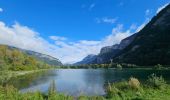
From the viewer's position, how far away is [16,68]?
646 ft

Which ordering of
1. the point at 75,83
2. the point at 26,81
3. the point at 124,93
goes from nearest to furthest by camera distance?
the point at 124,93, the point at 75,83, the point at 26,81

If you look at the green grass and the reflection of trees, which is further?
the reflection of trees

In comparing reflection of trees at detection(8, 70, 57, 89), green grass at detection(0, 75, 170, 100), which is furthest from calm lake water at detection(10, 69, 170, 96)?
green grass at detection(0, 75, 170, 100)

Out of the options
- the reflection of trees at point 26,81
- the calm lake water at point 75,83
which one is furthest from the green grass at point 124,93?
the reflection of trees at point 26,81

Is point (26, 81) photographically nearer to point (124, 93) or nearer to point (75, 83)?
point (75, 83)

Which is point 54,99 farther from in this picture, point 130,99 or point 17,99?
point 130,99

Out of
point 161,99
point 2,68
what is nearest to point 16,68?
point 2,68

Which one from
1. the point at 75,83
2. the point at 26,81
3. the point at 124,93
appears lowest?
the point at 124,93

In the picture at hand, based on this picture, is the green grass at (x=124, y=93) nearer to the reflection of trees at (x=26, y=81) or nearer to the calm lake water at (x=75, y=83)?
the calm lake water at (x=75, y=83)

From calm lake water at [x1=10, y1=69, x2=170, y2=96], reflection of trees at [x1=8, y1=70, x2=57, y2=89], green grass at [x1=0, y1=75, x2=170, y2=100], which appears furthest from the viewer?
reflection of trees at [x1=8, y1=70, x2=57, y2=89]

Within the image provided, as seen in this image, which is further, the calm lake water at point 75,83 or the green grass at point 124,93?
the calm lake water at point 75,83

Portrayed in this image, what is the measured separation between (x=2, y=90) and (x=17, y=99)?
8790 mm

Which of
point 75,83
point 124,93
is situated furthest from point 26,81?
point 124,93

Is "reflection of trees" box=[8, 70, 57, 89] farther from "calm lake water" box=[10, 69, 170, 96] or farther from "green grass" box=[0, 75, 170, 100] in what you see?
"green grass" box=[0, 75, 170, 100]
